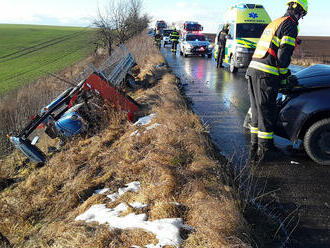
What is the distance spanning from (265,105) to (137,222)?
8.06ft

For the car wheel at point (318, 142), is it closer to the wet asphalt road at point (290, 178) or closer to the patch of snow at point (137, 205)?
the wet asphalt road at point (290, 178)

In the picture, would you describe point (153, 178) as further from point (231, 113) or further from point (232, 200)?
point (231, 113)

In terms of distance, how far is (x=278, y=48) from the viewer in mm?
3887

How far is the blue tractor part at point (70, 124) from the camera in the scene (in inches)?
228

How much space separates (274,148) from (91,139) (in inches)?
148

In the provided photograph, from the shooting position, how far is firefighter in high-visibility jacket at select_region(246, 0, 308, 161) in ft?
12.4

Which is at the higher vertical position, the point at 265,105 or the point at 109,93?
the point at 265,105

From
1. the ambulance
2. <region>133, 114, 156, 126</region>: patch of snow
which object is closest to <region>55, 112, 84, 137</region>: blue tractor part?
<region>133, 114, 156, 126</region>: patch of snow

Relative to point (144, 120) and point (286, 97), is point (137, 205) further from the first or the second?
point (144, 120)

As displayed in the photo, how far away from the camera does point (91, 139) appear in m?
6.06

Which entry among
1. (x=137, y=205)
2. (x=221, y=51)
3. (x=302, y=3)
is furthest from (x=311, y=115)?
(x=221, y=51)

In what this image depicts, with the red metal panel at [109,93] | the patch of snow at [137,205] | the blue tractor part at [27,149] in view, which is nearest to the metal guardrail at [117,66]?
the red metal panel at [109,93]

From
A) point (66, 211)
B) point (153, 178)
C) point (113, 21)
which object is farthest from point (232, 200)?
point (113, 21)

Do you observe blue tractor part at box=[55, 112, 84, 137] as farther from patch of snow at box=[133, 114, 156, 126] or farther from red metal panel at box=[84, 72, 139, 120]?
patch of snow at box=[133, 114, 156, 126]
